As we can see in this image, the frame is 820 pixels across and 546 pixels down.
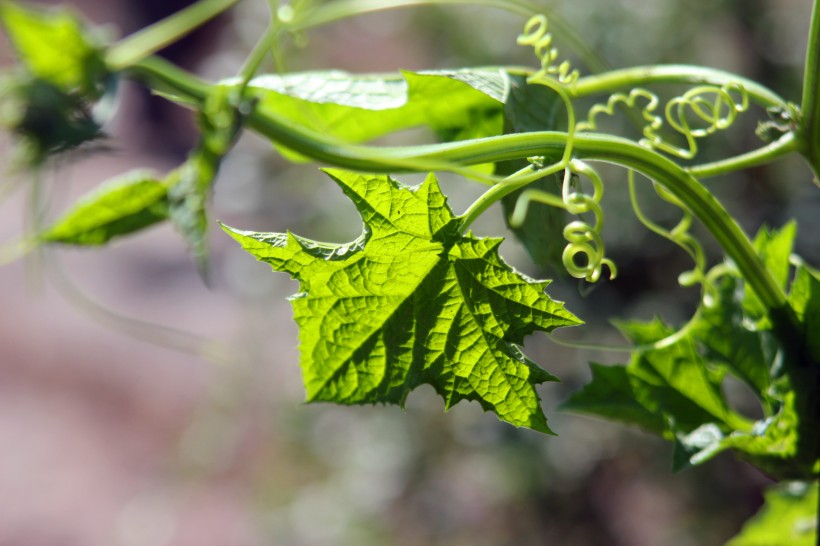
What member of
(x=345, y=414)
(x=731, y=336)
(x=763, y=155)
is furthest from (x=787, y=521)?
(x=345, y=414)

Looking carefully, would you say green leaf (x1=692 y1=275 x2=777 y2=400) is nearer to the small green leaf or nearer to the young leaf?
the small green leaf

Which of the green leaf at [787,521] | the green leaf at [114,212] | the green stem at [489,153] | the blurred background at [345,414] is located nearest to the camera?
the green stem at [489,153]

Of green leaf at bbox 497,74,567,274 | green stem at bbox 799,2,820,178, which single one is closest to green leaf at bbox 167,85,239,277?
green leaf at bbox 497,74,567,274

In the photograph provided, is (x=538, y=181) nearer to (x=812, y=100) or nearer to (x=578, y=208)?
(x=578, y=208)

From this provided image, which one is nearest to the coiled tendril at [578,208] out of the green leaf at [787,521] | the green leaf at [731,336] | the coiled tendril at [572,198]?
the coiled tendril at [572,198]

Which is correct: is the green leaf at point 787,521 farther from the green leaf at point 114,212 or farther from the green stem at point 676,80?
the green leaf at point 114,212

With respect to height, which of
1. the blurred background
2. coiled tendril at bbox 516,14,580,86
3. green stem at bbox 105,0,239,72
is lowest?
the blurred background

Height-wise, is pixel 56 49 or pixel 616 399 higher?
pixel 56 49
